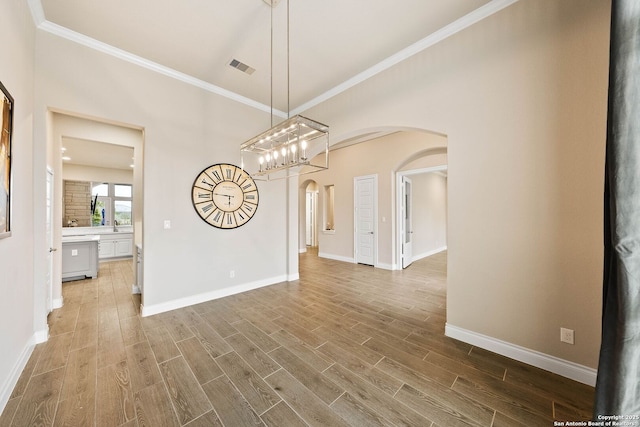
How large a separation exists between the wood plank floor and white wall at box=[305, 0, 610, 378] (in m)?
0.49

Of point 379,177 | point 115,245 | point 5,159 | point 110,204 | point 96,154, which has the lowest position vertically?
point 115,245

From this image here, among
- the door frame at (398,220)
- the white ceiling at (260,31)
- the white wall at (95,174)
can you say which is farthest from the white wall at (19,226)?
the white wall at (95,174)

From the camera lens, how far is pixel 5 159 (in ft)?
5.61

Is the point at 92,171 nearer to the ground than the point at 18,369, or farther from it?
farther from it

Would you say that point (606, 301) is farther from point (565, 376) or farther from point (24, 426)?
point (24, 426)

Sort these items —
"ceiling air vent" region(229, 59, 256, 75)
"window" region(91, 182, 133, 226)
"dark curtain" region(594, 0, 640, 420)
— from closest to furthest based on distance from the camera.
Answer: "dark curtain" region(594, 0, 640, 420) < "ceiling air vent" region(229, 59, 256, 75) < "window" region(91, 182, 133, 226)

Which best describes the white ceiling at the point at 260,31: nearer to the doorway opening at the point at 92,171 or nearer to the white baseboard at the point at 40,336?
the doorway opening at the point at 92,171

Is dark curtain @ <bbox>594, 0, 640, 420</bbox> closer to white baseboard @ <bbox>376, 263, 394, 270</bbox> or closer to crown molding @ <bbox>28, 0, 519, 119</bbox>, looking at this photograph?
crown molding @ <bbox>28, 0, 519, 119</bbox>

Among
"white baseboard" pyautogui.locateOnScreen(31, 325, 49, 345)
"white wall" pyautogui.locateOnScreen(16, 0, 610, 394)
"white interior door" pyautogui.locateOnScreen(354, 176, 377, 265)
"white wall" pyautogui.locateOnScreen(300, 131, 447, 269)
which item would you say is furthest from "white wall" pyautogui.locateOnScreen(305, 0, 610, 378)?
"white baseboard" pyautogui.locateOnScreen(31, 325, 49, 345)

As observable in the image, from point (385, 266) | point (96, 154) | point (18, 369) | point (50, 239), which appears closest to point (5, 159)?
point (18, 369)

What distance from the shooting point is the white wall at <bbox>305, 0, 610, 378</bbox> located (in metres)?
1.87

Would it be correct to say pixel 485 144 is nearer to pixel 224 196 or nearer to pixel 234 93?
pixel 224 196

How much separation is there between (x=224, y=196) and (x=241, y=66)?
1.90 meters

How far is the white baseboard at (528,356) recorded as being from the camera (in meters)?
1.89
